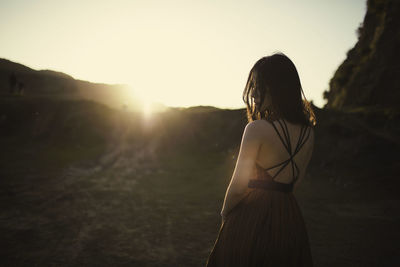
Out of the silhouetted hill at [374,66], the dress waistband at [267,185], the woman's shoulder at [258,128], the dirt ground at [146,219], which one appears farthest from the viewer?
the silhouetted hill at [374,66]

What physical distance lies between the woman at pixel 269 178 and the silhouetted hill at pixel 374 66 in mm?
18046

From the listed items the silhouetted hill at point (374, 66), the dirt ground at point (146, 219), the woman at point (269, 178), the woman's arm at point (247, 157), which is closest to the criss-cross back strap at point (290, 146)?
the woman at point (269, 178)

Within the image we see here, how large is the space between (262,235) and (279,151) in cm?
54

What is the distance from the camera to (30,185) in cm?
853

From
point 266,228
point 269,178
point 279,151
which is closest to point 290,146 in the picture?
point 279,151

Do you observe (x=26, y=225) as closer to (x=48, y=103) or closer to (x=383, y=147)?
(x=383, y=147)

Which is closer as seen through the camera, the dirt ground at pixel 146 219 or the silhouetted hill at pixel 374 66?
the dirt ground at pixel 146 219

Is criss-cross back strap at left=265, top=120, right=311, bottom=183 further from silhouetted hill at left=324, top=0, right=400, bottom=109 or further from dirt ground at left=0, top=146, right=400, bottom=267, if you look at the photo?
silhouetted hill at left=324, top=0, right=400, bottom=109

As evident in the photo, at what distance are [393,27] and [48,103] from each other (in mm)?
25982

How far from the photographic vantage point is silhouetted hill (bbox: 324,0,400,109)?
60.4 feet

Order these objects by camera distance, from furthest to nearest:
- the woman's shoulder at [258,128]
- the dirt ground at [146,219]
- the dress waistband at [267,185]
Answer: the dirt ground at [146,219]
the dress waistband at [267,185]
the woman's shoulder at [258,128]

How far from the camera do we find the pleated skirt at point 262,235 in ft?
5.65

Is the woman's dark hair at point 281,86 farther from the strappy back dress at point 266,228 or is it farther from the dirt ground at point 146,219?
the dirt ground at point 146,219

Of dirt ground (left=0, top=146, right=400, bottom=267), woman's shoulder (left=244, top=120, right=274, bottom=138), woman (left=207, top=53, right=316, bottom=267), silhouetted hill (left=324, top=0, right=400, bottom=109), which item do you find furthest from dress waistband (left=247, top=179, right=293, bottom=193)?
silhouetted hill (left=324, top=0, right=400, bottom=109)
